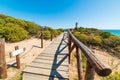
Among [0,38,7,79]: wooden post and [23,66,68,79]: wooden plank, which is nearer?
[23,66,68,79]: wooden plank

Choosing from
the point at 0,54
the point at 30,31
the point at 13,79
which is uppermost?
the point at 30,31

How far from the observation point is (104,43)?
44.9 feet

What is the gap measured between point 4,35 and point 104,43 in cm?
1037

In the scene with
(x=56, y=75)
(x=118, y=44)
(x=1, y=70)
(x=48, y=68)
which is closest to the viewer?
(x=56, y=75)

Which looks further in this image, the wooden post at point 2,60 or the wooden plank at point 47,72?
the wooden post at point 2,60

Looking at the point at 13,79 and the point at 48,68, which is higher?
the point at 48,68

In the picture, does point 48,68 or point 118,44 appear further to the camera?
point 118,44

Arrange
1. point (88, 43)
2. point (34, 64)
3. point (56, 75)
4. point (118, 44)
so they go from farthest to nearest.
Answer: point (88, 43) < point (118, 44) < point (34, 64) < point (56, 75)

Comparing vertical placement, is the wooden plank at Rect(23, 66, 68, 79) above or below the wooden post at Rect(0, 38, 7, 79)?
below

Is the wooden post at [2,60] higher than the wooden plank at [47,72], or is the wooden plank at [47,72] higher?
the wooden post at [2,60]

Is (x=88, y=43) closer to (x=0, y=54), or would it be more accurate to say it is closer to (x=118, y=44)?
(x=118, y=44)

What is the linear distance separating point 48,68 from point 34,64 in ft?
2.11

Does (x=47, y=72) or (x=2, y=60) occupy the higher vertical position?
(x=2, y=60)

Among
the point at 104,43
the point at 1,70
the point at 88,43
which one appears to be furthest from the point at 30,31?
the point at 1,70
